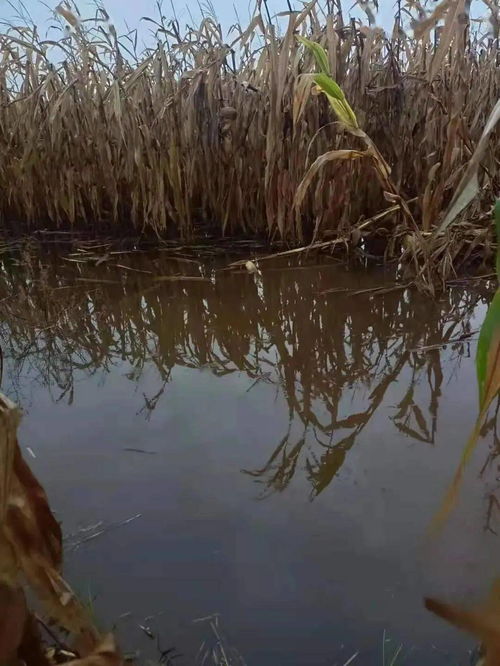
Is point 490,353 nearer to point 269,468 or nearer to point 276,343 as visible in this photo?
point 269,468

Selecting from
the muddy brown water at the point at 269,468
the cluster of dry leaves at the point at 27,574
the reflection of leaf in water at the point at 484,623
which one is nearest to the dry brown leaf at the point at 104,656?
the cluster of dry leaves at the point at 27,574

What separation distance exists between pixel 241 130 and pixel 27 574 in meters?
1.94

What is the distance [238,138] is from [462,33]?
837mm

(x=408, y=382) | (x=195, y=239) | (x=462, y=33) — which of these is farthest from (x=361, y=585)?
(x=195, y=239)

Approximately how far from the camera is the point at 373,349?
1.15 metres

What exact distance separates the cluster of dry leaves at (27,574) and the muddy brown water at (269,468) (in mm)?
115

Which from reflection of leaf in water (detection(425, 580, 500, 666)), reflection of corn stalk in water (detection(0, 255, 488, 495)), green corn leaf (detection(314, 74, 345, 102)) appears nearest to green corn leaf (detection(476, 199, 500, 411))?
reflection of leaf in water (detection(425, 580, 500, 666))

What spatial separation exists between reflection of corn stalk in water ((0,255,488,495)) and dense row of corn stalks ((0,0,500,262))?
38 centimetres

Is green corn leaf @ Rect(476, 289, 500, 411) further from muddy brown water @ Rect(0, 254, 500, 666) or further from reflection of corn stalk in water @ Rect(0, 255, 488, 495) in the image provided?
reflection of corn stalk in water @ Rect(0, 255, 488, 495)

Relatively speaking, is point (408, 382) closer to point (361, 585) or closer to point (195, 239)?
point (361, 585)

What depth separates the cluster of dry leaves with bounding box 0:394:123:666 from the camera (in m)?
0.41

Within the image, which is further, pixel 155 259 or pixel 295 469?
pixel 155 259

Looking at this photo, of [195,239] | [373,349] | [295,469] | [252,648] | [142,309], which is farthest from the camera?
[195,239]

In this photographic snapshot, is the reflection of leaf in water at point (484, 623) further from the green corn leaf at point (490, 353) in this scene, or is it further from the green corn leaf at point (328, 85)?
the green corn leaf at point (328, 85)
